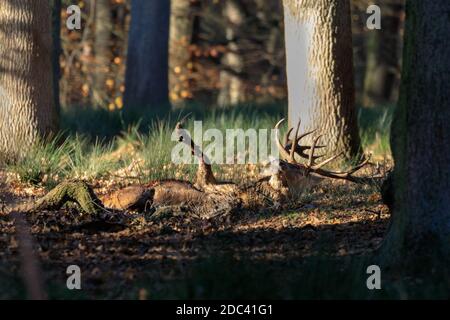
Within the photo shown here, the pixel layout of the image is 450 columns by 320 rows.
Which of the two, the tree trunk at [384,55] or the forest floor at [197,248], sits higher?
the tree trunk at [384,55]

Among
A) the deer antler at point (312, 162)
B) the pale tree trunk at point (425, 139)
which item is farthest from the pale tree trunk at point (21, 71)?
the pale tree trunk at point (425, 139)

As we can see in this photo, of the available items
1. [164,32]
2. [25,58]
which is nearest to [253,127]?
[25,58]

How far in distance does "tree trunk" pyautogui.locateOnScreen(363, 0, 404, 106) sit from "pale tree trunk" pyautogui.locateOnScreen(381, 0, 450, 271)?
1673cm

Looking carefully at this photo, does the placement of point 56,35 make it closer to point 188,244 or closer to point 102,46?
point 188,244

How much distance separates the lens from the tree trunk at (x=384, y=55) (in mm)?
23625

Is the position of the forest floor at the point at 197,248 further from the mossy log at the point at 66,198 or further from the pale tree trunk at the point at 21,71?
the pale tree trunk at the point at 21,71

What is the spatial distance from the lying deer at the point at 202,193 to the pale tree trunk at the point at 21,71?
70.2 inches

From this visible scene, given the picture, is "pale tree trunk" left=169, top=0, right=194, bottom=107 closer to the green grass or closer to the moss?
the green grass

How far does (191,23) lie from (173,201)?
1829 cm

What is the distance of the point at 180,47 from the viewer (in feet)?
85.8

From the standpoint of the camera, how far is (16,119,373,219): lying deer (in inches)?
321

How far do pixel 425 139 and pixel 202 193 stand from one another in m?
2.67

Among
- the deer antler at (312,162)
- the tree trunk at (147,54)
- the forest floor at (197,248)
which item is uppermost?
the tree trunk at (147,54)

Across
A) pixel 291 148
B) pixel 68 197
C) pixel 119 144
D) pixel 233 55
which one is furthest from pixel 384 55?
pixel 68 197
